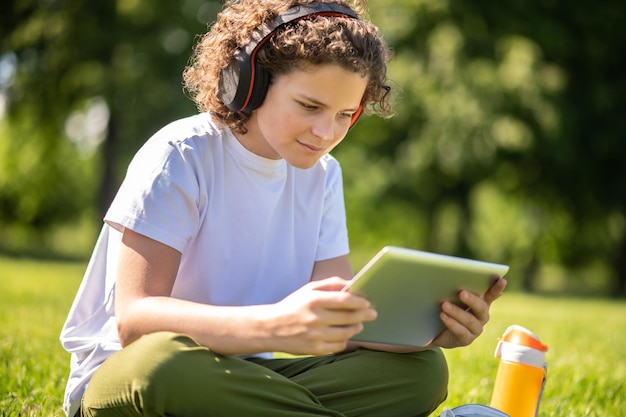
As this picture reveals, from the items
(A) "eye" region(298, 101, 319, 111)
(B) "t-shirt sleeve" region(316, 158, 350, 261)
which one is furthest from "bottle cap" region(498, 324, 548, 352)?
(A) "eye" region(298, 101, 319, 111)

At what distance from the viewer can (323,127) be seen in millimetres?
2186

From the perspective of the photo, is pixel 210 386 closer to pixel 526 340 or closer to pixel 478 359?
pixel 526 340

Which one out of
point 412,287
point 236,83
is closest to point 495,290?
point 412,287

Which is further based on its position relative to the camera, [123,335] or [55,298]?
[55,298]

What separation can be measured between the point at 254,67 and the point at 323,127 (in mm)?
265

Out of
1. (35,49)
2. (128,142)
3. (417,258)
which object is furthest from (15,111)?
(417,258)

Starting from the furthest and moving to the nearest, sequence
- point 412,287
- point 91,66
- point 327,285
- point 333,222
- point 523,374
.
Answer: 1. point 91,66
2. point 333,222
3. point 523,374
4. point 412,287
5. point 327,285

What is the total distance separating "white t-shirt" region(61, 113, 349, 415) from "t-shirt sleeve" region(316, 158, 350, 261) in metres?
0.05

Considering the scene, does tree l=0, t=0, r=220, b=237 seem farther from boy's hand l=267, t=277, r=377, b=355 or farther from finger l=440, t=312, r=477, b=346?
boy's hand l=267, t=277, r=377, b=355

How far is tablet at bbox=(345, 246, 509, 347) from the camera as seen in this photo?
1.82m

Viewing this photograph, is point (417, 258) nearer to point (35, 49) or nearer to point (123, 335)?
point (123, 335)

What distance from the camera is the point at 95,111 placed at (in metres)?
16.7

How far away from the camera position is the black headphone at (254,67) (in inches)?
86.5

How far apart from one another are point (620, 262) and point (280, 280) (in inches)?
676
